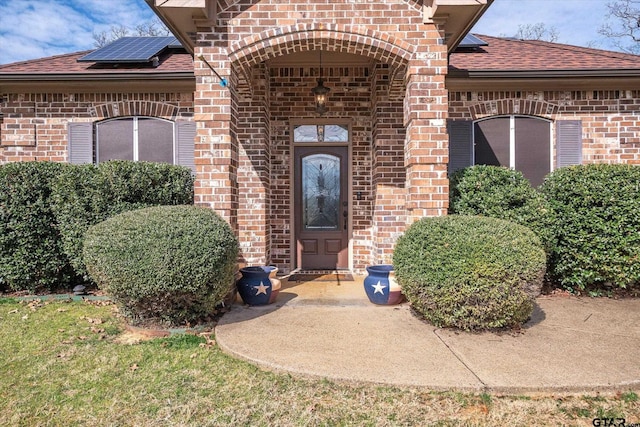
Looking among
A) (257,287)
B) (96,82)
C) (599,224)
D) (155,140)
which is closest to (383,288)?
(257,287)

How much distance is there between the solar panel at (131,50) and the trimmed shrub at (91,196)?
2837 mm

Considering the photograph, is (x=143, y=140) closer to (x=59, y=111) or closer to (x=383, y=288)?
(x=59, y=111)

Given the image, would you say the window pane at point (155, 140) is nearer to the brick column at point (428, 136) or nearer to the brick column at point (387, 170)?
the brick column at point (387, 170)

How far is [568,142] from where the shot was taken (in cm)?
637

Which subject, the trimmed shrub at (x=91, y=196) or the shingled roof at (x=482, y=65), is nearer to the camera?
the trimmed shrub at (x=91, y=196)

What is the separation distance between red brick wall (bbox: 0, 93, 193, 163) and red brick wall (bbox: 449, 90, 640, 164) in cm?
529

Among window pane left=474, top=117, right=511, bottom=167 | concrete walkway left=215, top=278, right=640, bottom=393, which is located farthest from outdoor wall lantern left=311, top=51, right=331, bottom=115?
concrete walkway left=215, top=278, right=640, bottom=393

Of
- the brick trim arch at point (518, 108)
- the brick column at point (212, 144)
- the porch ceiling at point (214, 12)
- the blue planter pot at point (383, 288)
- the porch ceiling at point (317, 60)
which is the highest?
the porch ceiling at point (317, 60)

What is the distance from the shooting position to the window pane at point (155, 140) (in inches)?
260

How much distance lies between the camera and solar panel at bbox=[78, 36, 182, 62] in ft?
21.8

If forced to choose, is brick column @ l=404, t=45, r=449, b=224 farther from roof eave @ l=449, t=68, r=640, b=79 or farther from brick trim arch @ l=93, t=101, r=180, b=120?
brick trim arch @ l=93, t=101, r=180, b=120

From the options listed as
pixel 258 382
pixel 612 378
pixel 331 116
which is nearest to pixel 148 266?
pixel 258 382

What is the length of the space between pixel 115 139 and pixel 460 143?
624cm

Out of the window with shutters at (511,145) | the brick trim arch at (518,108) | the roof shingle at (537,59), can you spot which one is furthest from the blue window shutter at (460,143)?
the roof shingle at (537,59)
